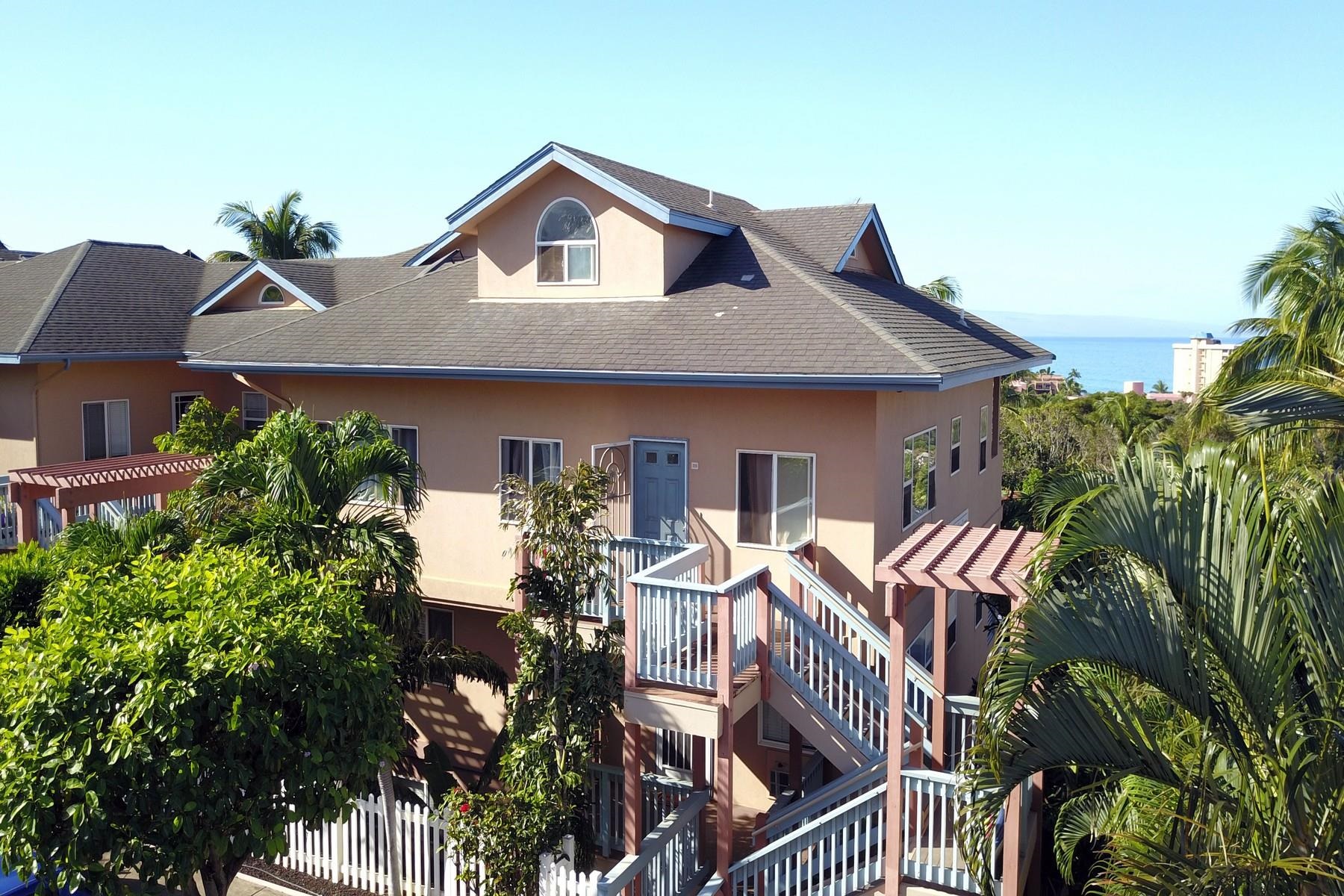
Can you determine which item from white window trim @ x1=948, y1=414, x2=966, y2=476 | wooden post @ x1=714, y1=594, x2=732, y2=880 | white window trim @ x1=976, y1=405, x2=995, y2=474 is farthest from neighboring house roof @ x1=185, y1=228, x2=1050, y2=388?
wooden post @ x1=714, y1=594, x2=732, y2=880

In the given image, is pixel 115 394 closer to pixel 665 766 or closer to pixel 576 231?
pixel 576 231

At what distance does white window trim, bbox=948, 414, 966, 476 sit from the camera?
1744 cm

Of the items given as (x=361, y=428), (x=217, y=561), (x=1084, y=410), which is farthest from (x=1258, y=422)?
(x=1084, y=410)

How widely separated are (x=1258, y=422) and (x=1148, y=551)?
5.91ft

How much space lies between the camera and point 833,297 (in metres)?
14.7

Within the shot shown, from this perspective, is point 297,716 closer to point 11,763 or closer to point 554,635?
point 11,763

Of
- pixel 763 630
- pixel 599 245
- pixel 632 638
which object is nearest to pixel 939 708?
pixel 763 630

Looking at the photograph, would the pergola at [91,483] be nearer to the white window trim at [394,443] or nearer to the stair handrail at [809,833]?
the white window trim at [394,443]

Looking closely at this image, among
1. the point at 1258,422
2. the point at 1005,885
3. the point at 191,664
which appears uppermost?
the point at 1258,422

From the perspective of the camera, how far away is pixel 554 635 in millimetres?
11430

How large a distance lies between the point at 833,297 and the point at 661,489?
12.3ft

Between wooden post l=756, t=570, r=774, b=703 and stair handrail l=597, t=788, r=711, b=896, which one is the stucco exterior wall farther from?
wooden post l=756, t=570, r=774, b=703

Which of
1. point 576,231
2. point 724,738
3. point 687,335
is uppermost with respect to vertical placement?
point 576,231

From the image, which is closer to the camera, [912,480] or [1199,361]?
[912,480]
